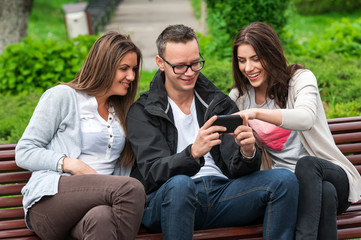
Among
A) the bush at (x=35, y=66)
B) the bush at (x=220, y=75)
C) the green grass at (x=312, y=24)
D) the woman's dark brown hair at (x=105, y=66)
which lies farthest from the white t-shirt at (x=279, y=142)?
the green grass at (x=312, y=24)

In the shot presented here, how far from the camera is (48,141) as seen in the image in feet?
10.9

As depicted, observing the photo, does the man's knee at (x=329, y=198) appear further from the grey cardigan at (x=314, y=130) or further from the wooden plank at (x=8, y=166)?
the wooden plank at (x=8, y=166)

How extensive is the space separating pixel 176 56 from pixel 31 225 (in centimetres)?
133

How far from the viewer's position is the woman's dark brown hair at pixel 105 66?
338 centimetres

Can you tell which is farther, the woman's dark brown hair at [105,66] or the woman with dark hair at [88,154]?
the woman's dark brown hair at [105,66]

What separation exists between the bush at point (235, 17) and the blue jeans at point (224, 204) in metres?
3.79

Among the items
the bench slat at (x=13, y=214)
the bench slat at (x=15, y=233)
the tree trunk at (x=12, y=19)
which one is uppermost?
the tree trunk at (x=12, y=19)

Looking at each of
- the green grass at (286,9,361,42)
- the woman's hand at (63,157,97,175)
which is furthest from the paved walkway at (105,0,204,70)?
the woman's hand at (63,157,97,175)

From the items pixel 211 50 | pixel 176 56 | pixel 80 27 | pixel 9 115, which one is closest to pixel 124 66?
pixel 176 56

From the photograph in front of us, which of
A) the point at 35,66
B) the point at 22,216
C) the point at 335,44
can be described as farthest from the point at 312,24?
the point at 22,216

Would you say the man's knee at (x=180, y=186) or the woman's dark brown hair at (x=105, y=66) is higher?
the woman's dark brown hair at (x=105, y=66)

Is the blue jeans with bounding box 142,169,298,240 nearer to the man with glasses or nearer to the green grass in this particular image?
the man with glasses

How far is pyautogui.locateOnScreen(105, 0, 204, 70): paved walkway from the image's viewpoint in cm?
1262

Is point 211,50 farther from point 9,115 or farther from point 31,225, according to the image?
point 31,225
